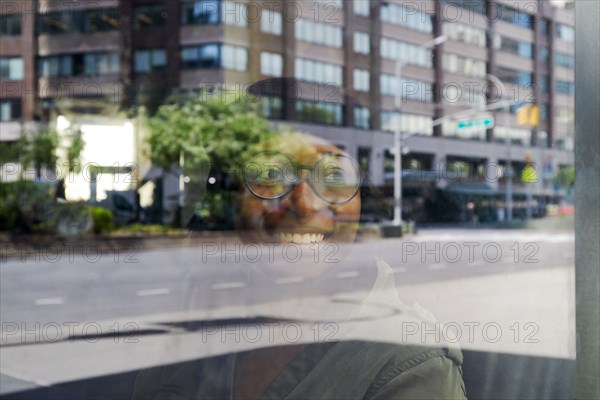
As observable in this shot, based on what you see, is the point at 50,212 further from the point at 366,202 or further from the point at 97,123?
the point at 366,202

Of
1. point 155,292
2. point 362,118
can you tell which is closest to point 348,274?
point 362,118

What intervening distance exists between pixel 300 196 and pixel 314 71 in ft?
0.85

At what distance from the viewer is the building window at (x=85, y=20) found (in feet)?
3.94

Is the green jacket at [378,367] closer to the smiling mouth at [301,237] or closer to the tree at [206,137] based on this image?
the smiling mouth at [301,237]

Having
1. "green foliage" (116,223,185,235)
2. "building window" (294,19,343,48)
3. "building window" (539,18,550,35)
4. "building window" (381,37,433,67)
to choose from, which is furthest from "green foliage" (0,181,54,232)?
"building window" (539,18,550,35)

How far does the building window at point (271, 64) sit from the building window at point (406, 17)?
0.25m

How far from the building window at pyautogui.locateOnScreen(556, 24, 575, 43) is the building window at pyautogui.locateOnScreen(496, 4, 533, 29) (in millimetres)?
46

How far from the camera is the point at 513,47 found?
3.17 feet

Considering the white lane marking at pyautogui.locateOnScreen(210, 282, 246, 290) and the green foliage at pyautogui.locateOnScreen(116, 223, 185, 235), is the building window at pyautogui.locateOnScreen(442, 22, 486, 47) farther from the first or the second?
the white lane marking at pyautogui.locateOnScreen(210, 282, 246, 290)

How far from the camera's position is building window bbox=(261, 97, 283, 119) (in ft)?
4.25

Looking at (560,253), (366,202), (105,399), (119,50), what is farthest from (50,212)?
(560,253)

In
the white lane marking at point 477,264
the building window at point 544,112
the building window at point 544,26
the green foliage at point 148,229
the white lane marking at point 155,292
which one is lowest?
the white lane marking at point 155,292

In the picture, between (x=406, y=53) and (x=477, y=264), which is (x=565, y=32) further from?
(x=477, y=264)

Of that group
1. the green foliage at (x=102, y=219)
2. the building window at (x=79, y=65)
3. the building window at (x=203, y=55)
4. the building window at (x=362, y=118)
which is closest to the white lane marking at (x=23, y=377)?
the green foliage at (x=102, y=219)
